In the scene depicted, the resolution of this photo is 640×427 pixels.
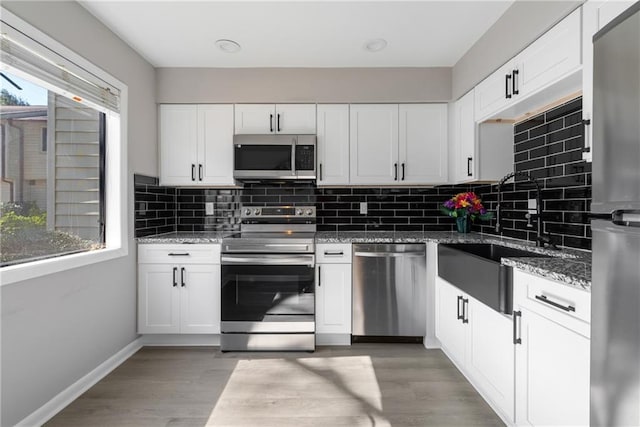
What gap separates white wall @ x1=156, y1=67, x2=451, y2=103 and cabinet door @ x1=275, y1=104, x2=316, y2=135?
0.07 metres

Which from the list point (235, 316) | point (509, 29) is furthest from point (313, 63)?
point (235, 316)

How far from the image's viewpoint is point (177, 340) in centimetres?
284

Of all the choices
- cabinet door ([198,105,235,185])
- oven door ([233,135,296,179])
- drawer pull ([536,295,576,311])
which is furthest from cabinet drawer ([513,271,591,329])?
cabinet door ([198,105,235,185])

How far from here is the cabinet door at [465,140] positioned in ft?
8.70

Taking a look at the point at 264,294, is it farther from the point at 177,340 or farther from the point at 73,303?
the point at 73,303

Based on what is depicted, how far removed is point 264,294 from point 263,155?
119 centimetres

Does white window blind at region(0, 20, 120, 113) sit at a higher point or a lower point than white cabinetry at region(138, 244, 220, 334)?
higher

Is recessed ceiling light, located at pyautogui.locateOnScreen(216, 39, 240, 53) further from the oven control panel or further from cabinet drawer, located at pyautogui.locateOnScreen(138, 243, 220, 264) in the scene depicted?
cabinet drawer, located at pyautogui.locateOnScreen(138, 243, 220, 264)

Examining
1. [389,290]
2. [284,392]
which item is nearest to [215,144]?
[389,290]

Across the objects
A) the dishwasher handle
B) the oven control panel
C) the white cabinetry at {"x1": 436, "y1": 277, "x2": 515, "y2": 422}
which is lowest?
the white cabinetry at {"x1": 436, "y1": 277, "x2": 515, "y2": 422}

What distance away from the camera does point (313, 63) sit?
9.58ft

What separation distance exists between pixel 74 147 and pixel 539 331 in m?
2.83

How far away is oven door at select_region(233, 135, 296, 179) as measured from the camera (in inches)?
116

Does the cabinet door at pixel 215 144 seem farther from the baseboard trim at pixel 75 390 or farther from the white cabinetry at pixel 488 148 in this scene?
the white cabinetry at pixel 488 148
